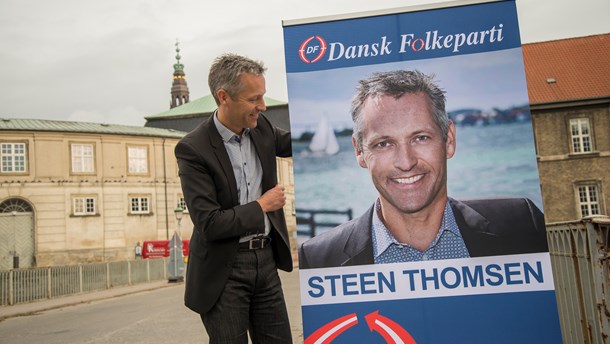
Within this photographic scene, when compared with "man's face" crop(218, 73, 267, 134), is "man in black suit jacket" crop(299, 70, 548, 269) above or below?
below

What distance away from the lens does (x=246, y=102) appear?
10.9 feet

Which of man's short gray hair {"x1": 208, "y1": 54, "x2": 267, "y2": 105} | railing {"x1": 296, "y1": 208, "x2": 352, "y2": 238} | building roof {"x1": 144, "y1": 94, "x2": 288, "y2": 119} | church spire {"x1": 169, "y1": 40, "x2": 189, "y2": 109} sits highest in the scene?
church spire {"x1": 169, "y1": 40, "x2": 189, "y2": 109}

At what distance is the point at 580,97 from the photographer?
41.0m

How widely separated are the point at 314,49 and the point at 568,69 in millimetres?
43973

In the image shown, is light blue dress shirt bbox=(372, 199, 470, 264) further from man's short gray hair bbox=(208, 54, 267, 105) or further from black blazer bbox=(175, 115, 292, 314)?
man's short gray hair bbox=(208, 54, 267, 105)

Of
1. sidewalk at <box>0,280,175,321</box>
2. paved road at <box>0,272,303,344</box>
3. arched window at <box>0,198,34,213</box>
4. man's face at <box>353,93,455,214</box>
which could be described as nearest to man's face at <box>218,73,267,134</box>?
man's face at <box>353,93,455,214</box>

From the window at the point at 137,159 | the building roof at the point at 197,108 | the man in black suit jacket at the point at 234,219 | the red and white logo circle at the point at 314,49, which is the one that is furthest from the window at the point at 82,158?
the man in black suit jacket at the point at 234,219

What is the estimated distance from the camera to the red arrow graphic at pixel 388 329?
12.4 ft

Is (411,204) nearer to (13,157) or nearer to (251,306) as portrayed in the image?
(251,306)

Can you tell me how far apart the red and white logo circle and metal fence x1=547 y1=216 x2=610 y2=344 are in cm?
256

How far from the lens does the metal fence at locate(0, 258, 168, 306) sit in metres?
21.8

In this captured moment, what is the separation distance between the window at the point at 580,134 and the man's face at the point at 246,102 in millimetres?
41298

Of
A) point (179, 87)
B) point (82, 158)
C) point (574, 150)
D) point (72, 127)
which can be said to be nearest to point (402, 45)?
point (574, 150)

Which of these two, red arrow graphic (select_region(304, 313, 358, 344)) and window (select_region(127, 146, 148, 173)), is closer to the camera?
red arrow graphic (select_region(304, 313, 358, 344))
